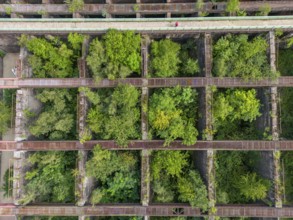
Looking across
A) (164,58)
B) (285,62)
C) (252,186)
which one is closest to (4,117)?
(164,58)

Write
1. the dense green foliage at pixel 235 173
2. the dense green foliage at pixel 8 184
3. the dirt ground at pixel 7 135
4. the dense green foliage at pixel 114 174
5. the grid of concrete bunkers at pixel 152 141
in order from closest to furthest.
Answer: the grid of concrete bunkers at pixel 152 141, the dense green foliage at pixel 114 174, the dense green foliage at pixel 235 173, the dense green foliage at pixel 8 184, the dirt ground at pixel 7 135

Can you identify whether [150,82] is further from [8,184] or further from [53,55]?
[8,184]

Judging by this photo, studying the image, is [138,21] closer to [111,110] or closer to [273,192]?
[111,110]

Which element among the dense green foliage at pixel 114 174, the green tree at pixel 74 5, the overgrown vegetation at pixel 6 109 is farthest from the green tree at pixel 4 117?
the green tree at pixel 74 5

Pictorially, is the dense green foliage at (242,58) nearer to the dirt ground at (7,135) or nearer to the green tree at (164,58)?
the green tree at (164,58)

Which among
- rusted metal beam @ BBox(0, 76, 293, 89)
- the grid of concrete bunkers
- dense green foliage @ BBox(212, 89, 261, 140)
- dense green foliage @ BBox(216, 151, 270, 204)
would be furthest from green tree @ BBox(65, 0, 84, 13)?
dense green foliage @ BBox(216, 151, 270, 204)

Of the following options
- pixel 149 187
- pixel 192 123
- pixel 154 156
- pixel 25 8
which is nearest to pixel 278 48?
pixel 192 123
